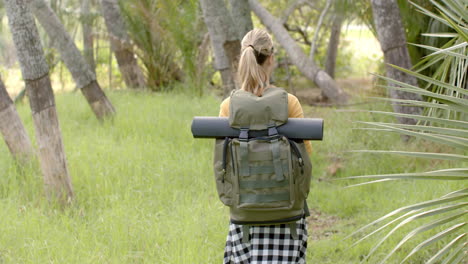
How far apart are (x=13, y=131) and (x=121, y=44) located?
5.74 m

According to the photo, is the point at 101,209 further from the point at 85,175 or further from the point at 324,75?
the point at 324,75

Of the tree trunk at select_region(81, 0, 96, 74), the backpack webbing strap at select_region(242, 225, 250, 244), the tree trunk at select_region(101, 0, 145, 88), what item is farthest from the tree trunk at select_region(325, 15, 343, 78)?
the backpack webbing strap at select_region(242, 225, 250, 244)

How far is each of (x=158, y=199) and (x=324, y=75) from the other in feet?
21.0

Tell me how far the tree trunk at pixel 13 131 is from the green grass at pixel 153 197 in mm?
145

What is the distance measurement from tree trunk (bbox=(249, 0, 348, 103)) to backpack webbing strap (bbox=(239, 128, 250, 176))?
8.05m

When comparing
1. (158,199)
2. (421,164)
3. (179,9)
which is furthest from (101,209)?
(179,9)

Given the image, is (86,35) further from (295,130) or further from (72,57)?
(295,130)

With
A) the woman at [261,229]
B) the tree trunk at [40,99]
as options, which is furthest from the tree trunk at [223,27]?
the woman at [261,229]

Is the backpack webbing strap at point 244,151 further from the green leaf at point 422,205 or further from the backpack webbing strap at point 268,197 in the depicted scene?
the green leaf at point 422,205

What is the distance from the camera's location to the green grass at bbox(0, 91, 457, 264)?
4215 millimetres

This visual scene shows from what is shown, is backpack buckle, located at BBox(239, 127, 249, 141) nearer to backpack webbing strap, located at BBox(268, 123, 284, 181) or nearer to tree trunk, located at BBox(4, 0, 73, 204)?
backpack webbing strap, located at BBox(268, 123, 284, 181)

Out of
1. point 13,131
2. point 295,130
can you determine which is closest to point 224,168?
point 295,130

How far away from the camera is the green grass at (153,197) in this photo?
4.21m

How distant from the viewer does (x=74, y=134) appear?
7.48m
